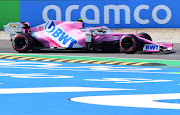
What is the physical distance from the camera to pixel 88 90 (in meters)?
9.04

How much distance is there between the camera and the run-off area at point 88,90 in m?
7.25

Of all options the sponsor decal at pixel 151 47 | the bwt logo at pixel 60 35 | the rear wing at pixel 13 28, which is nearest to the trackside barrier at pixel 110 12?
the rear wing at pixel 13 28

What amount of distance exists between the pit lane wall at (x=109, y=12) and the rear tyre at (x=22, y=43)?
12.2 meters

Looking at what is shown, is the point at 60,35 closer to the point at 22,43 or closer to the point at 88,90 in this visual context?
the point at 22,43

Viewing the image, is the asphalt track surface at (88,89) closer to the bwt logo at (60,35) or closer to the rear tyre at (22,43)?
the bwt logo at (60,35)

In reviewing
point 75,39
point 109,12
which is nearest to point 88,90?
point 75,39

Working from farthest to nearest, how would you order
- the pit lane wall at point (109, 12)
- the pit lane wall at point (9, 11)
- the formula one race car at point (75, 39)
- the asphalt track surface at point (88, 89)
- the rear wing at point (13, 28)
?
the pit lane wall at point (9, 11) < the pit lane wall at point (109, 12) < the rear wing at point (13, 28) < the formula one race car at point (75, 39) < the asphalt track surface at point (88, 89)

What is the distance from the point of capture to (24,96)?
8297 mm

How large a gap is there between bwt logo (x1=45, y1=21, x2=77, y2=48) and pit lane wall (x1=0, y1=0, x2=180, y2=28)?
38.7 ft

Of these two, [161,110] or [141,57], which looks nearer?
[161,110]

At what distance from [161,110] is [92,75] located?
179 inches

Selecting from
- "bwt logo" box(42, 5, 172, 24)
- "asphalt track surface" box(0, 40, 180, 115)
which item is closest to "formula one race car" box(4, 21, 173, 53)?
"asphalt track surface" box(0, 40, 180, 115)

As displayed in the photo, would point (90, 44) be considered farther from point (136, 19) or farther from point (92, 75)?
point (136, 19)

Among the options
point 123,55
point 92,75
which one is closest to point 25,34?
point 123,55
